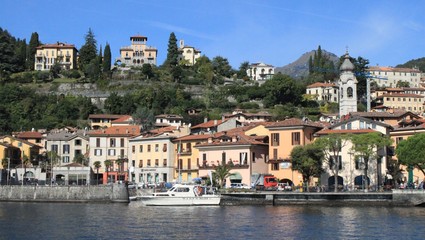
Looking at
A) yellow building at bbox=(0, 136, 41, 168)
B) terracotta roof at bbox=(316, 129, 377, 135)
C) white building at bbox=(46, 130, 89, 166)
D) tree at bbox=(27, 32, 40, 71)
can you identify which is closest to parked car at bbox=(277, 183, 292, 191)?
terracotta roof at bbox=(316, 129, 377, 135)

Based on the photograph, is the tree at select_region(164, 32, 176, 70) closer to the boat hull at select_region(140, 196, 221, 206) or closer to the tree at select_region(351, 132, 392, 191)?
the boat hull at select_region(140, 196, 221, 206)

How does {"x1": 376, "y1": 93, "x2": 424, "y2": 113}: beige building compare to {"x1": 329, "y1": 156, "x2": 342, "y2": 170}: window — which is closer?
{"x1": 329, "y1": 156, "x2": 342, "y2": 170}: window

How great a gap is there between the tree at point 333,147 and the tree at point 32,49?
10747 cm

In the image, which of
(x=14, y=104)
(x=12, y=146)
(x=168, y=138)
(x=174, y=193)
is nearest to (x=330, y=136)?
(x=174, y=193)

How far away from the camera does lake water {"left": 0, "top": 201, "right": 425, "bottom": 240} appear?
140 ft

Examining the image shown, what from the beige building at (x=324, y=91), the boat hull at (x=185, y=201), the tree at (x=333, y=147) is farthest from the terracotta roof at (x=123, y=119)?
the tree at (x=333, y=147)

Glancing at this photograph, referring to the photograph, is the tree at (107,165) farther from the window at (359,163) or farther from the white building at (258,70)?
the white building at (258,70)

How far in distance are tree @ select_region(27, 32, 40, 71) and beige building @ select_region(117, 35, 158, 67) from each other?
68.8 ft

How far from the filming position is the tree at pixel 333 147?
221ft

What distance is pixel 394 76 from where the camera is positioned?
186 meters

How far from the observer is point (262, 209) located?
60219 mm

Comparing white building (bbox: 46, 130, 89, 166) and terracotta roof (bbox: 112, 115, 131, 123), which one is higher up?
terracotta roof (bbox: 112, 115, 131, 123)

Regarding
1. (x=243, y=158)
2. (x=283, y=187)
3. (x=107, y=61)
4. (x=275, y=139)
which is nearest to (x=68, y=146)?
(x=243, y=158)

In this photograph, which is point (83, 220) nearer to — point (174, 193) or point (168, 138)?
point (174, 193)
